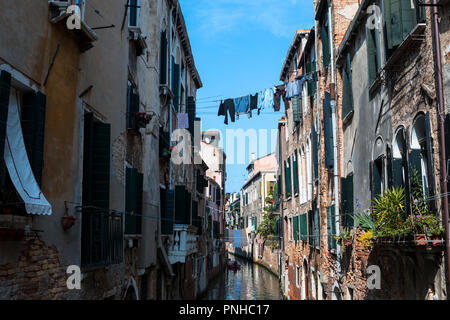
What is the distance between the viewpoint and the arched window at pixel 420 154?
6956 mm

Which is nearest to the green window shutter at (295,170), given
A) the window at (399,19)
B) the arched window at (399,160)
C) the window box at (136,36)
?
the window box at (136,36)

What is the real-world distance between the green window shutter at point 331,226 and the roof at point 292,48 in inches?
321

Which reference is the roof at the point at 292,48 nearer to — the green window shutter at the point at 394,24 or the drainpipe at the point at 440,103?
the green window shutter at the point at 394,24

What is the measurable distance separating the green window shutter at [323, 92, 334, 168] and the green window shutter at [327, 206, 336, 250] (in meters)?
1.34

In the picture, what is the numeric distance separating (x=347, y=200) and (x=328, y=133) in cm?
226

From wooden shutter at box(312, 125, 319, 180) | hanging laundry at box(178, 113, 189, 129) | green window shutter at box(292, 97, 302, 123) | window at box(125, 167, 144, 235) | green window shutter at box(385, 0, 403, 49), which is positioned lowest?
window at box(125, 167, 144, 235)

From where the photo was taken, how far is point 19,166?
211 inches

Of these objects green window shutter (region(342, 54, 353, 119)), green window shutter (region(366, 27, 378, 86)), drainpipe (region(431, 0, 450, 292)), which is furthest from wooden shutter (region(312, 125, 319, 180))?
drainpipe (region(431, 0, 450, 292))

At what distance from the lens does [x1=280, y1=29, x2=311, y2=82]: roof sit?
18.6 metres

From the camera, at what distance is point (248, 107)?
55.3ft

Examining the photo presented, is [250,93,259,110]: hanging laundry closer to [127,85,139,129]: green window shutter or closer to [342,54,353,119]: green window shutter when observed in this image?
[342,54,353,119]: green window shutter
